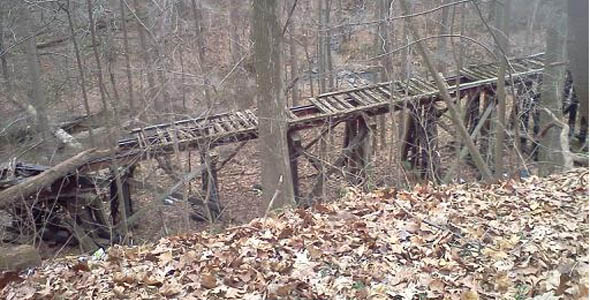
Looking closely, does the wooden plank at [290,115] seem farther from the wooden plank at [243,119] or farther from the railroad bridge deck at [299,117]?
the wooden plank at [243,119]

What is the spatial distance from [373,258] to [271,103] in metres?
4.16

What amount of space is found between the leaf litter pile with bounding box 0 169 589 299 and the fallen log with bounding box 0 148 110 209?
3.42m

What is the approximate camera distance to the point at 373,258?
3.92m

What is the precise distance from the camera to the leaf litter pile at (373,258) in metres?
3.31

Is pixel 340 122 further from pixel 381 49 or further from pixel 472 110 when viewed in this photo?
pixel 472 110

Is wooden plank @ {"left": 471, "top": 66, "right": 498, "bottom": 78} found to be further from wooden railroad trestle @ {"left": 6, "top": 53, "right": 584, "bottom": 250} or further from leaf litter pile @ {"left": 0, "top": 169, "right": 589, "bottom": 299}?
leaf litter pile @ {"left": 0, "top": 169, "right": 589, "bottom": 299}

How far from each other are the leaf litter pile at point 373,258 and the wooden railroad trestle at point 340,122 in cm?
415

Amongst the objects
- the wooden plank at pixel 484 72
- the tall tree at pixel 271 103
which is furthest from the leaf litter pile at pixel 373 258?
the wooden plank at pixel 484 72

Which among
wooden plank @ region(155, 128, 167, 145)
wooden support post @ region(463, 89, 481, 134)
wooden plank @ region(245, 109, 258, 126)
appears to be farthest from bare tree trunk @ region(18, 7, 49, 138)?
wooden support post @ region(463, 89, 481, 134)

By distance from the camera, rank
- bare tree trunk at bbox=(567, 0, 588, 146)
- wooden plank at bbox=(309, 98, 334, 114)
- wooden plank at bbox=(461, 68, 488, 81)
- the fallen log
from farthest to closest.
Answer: wooden plank at bbox=(461, 68, 488, 81) < wooden plank at bbox=(309, 98, 334, 114) < the fallen log < bare tree trunk at bbox=(567, 0, 588, 146)

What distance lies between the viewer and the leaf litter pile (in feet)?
10.9

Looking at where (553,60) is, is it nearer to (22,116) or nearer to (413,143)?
(413,143)

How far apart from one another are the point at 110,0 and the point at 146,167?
519 cm

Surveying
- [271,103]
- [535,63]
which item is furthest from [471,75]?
[271,103]
